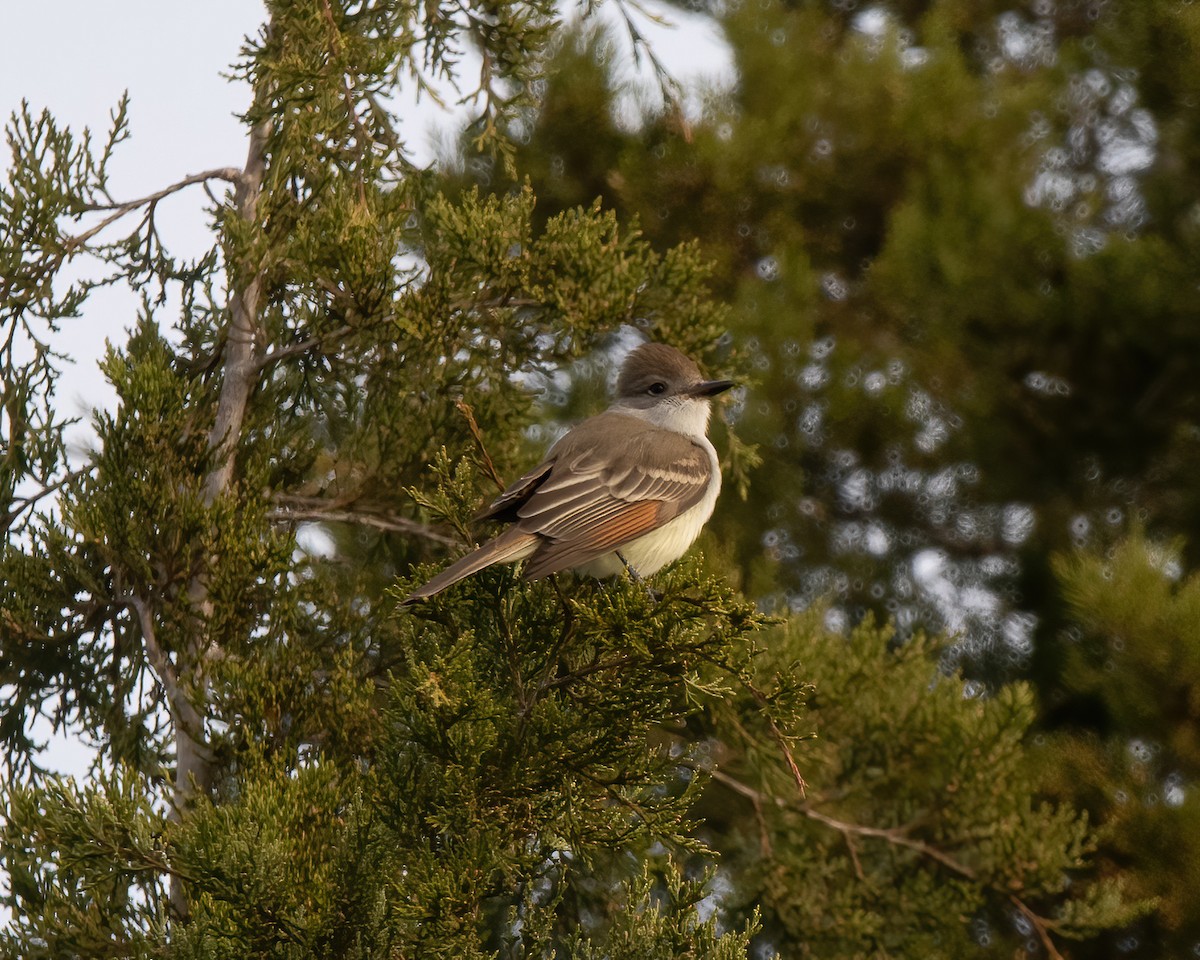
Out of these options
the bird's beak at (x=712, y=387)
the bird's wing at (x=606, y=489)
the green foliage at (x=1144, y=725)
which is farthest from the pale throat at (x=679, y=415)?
the green foliage at (x=1144, y=725)

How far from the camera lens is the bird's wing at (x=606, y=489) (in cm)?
411

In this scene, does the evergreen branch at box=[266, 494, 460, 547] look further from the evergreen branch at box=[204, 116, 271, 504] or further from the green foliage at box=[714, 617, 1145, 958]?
the green foliage at box=[714, 617, 1145, 958]

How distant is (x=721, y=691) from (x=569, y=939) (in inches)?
27.1

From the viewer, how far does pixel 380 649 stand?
4.39 metres

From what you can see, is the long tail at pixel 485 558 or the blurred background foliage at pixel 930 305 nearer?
the long tail at pixel 485 558

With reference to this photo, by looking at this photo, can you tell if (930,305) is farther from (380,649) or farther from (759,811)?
(380,649)

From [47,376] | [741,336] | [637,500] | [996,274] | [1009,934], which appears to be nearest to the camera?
[47,376]

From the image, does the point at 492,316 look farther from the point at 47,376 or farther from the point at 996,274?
the point at 996,274

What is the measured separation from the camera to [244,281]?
4086 millimetres

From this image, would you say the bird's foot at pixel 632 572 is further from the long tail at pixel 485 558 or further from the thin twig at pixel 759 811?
the thin twig at pixel 759 811

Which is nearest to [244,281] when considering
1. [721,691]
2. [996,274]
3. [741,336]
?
[721,691]

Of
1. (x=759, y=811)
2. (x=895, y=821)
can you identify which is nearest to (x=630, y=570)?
(x=759, y=811)

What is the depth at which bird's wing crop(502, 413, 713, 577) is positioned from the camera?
4.11 meters

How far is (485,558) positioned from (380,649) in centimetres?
83
